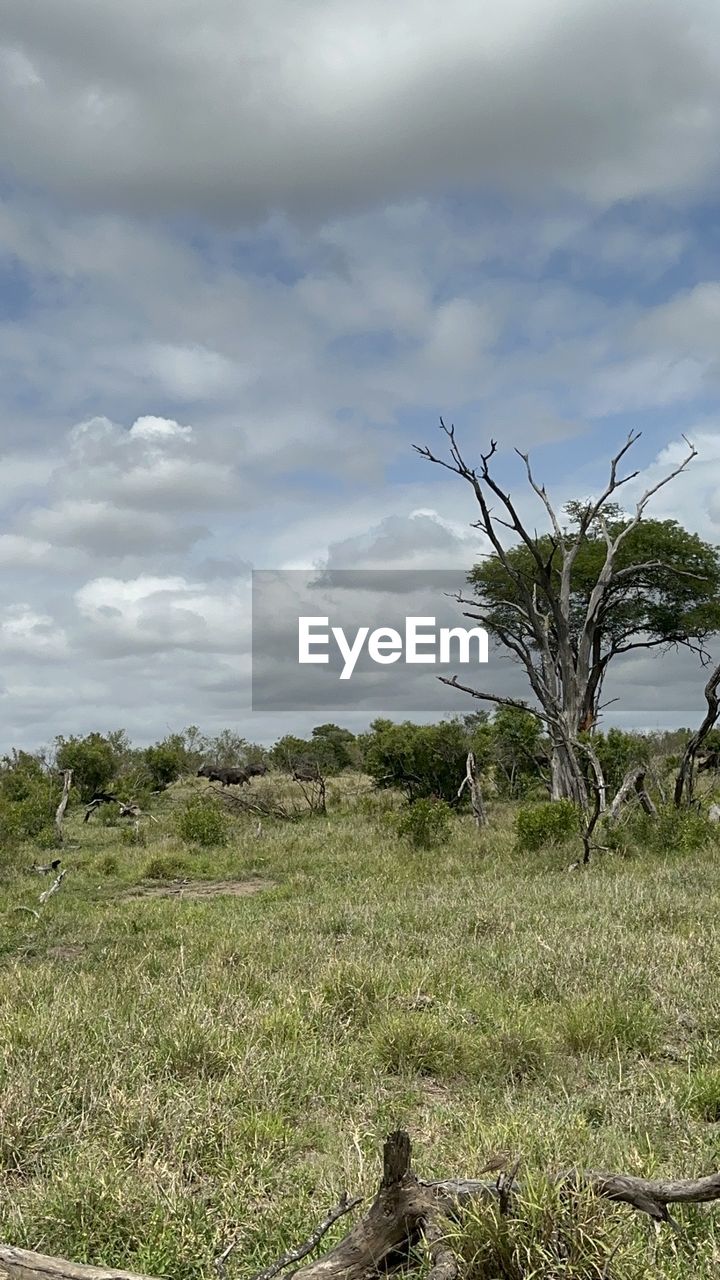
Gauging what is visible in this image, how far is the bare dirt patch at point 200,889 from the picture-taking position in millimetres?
14665

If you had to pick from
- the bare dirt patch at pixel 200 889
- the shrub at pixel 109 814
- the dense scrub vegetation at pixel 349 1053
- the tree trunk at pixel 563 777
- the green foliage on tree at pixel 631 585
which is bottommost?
the shrub at pixel 109 814

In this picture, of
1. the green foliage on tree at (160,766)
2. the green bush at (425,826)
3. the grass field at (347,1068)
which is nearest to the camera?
the grass field at (347,1068)

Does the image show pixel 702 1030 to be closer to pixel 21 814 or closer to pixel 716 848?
pixel 716 848

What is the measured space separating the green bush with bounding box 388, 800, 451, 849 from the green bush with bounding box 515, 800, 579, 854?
1961mm

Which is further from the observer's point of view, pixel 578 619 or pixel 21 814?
pixel 578 619

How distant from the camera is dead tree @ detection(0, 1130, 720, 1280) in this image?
9.85ft

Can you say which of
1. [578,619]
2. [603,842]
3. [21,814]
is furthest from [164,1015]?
[578,619]

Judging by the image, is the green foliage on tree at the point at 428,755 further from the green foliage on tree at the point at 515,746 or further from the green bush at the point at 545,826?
the green bush at the point at 545,826

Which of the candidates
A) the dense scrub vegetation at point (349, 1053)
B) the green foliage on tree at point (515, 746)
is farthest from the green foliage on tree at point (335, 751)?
the dense scrub vegetation at point (349, 1053)

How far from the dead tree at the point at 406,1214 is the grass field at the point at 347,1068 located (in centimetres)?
9

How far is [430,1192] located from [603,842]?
1370 cm

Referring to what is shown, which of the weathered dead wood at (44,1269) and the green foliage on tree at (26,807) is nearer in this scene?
the weathered dead wood at (44,1269)

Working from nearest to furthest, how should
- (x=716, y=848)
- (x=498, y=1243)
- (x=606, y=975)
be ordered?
(x=498, y=1243) < (x=606, y=975) < (x=716, y=848)

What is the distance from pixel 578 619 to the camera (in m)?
33.4
